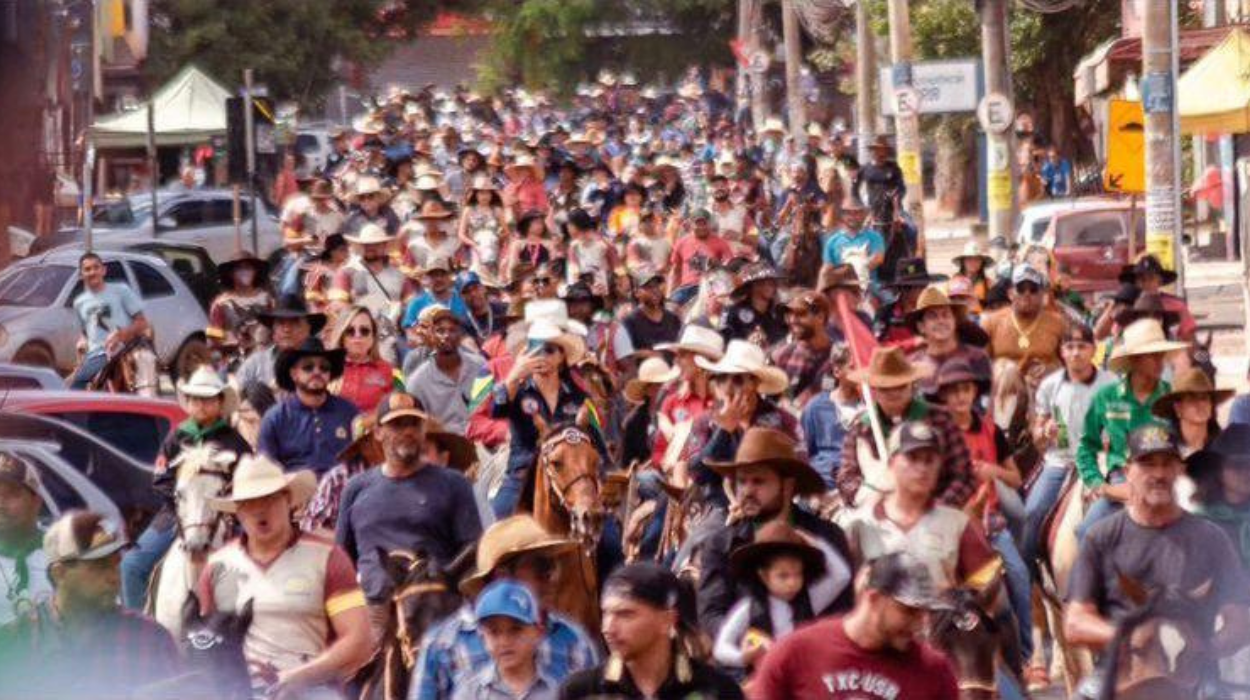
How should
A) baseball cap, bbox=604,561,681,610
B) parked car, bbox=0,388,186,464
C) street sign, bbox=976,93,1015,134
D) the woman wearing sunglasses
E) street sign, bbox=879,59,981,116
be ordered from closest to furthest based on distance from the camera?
1. baseball cap, bbox=604,561,681,610
2. the woman wearing sunglasses
3. parked car, bbox=0,388,186,464
4. street sign, bbox=976,93,1015,134
5. street sign, bbox=879,59,981,116

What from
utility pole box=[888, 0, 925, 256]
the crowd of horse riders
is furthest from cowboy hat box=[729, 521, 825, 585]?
utility pole box=[888, 0, 925, 256]

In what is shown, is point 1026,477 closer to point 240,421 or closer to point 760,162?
point 240,421

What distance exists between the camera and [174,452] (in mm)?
14578

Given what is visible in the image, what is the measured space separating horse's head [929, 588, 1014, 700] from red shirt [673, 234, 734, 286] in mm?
17547

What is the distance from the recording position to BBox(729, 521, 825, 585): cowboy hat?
10078 mm

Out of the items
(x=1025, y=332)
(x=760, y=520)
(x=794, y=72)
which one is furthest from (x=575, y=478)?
(x=794, y=72)

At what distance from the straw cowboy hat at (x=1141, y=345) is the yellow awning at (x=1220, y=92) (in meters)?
14.8

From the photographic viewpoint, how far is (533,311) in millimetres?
17453

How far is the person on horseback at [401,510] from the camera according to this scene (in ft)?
40.0

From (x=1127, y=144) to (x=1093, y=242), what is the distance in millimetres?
6749

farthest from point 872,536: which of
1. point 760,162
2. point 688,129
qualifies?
point 688,129

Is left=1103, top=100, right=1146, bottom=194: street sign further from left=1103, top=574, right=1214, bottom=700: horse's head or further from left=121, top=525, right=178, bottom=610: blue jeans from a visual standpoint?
left=1103, top=574, right=1214, bottom=700: horse's head

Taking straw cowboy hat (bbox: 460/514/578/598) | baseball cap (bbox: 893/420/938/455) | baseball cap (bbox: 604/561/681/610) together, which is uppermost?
baseball cap (bbox: 893/420/938/455)

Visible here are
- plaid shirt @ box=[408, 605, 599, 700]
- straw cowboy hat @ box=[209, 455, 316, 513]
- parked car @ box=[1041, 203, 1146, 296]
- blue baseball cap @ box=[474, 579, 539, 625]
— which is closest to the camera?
blue baseball cap @ box=[474, 579, 539, 625]
